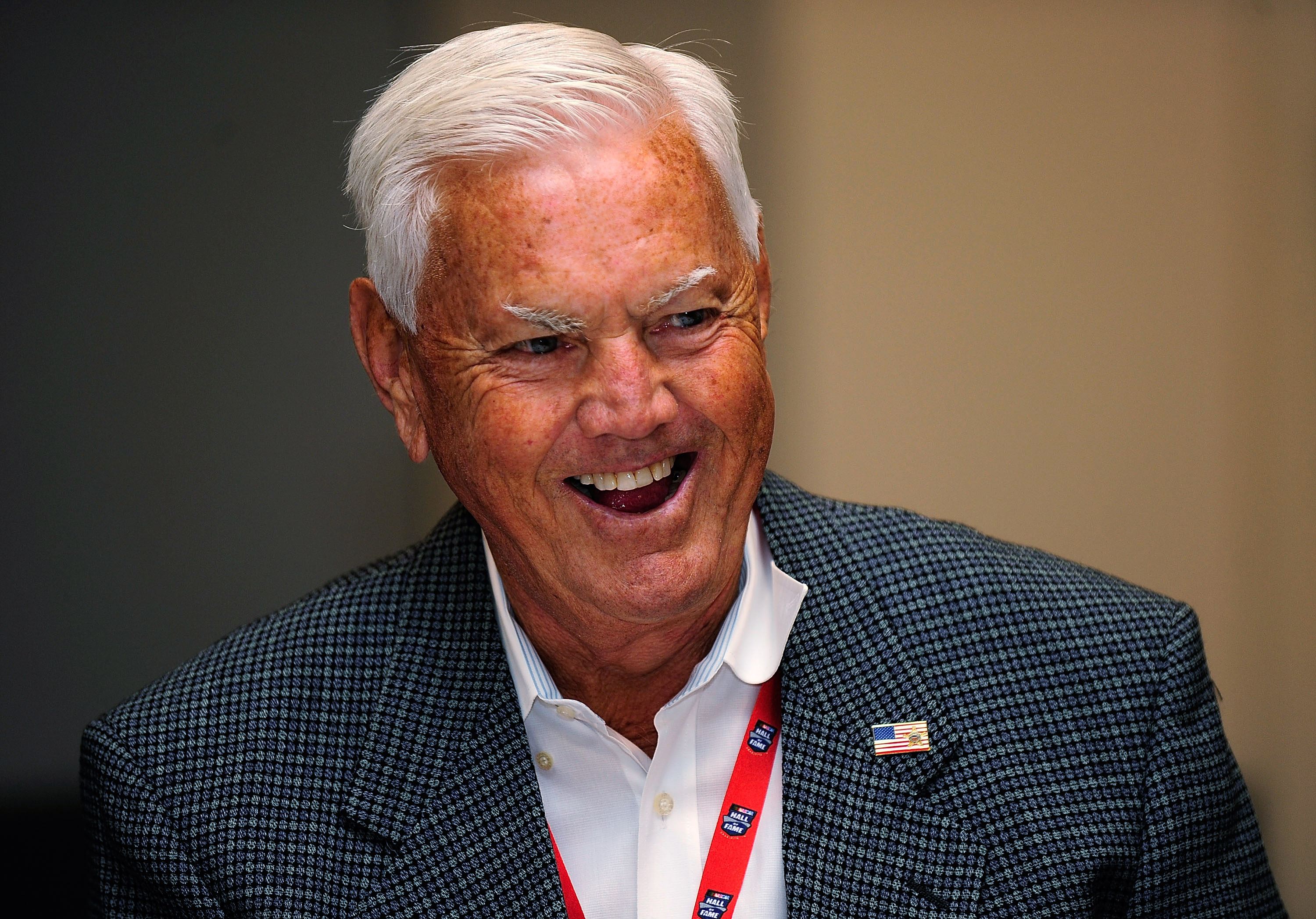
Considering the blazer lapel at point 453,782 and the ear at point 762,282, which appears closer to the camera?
the blazer lapel at point 453,782

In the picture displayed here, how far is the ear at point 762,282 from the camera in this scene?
189 centimetres

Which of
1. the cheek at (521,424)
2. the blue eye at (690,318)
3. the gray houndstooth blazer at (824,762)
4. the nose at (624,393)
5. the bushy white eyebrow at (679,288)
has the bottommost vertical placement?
the gray houndstooth blazer at (824,762)

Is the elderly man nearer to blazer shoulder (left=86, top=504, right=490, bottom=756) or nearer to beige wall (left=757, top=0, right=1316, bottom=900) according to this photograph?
blazer shoulder (left=86, top=504, right=490, bottom=756)

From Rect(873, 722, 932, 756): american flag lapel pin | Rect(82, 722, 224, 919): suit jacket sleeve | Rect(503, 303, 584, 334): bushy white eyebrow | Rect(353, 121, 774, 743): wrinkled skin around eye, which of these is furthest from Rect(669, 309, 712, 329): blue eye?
Rect(82, 722, 224, 919): suit jacket sleeve

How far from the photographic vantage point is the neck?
1878 millimetres

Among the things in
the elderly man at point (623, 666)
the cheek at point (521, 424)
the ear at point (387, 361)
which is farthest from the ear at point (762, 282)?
the ear at point (387, 361)

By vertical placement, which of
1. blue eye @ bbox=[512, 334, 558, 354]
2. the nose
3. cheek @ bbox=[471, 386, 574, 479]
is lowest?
cheek @ bbox=[471, 386, 574, 479]

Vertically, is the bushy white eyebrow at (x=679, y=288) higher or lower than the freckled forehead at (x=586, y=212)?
lower

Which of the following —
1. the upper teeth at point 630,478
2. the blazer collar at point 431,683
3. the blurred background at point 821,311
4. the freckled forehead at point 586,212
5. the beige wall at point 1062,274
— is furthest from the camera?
the beige wall at point 1062,274

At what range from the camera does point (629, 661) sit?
1.89 meters

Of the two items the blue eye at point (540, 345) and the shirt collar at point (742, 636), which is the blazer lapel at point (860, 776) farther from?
the blue eye at point (540, 345)

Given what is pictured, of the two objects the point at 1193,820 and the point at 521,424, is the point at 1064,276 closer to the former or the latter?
the point at 1193,820

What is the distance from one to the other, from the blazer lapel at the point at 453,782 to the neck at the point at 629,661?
0.08 m

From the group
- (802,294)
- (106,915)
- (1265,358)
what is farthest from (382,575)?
(1265,358)
